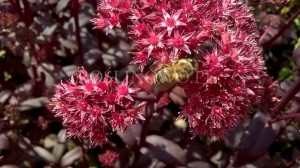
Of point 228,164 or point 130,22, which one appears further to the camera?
point 228,164

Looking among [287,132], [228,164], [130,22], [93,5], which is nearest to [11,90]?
[93,5]

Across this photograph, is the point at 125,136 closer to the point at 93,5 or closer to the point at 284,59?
the point at 93,5

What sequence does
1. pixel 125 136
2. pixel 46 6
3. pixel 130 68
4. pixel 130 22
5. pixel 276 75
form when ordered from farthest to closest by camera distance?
pixel 276 75 < pixel 46 6 < pixel 130 68 < pixel 125 136 < pixel 130 22

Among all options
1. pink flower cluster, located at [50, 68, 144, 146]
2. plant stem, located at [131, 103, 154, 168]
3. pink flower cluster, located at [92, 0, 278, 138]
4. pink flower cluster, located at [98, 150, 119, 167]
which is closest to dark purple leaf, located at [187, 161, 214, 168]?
plant stem, located at [131, 103, 154, 168]

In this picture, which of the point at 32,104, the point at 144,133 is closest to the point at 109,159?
the point at 144,133

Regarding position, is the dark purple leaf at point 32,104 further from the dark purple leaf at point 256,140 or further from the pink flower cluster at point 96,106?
the dark purple leaf at point 256,140

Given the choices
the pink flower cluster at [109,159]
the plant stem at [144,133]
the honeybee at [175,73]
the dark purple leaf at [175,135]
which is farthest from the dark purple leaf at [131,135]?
the honeybee at [175,73]

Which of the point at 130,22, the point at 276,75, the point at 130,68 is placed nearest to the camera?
the point at 130,22
